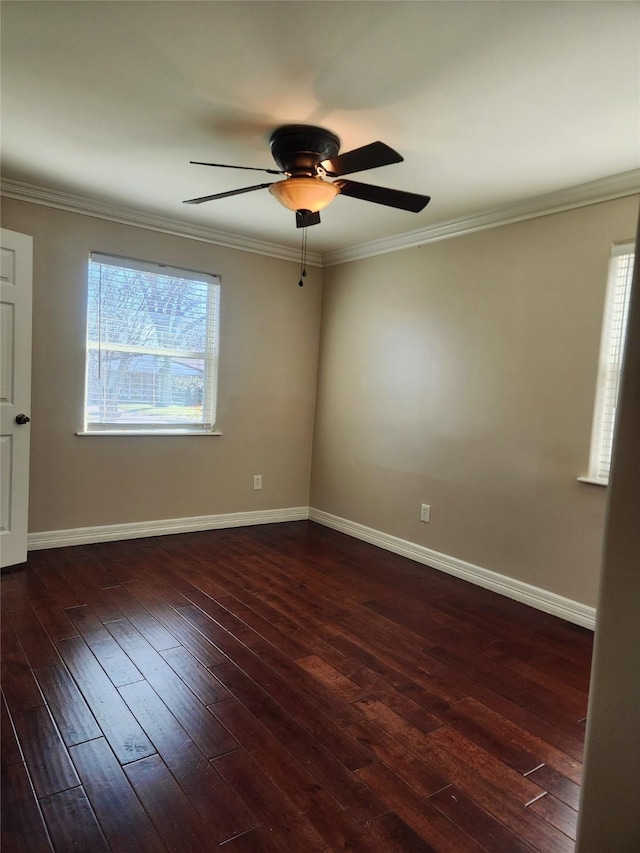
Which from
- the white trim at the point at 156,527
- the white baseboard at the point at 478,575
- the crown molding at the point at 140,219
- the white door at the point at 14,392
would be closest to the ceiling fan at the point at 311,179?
the white door at the point at 14,392

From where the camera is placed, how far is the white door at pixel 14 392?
324cm

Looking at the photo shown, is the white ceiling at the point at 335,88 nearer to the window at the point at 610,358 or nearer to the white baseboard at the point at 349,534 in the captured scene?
the window at the point at 610,358

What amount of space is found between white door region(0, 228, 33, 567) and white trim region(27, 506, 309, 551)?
0.34 metres

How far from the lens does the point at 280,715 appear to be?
2025 millimetres

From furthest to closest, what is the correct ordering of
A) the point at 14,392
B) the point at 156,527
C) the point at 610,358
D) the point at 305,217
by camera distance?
the point at 156,527 < the point at 14,392 < the point at 610,358 < the point at 305,217

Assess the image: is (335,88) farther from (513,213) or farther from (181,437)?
(181,437)

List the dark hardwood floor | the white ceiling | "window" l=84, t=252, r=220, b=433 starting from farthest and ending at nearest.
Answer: "window" l=84, t=252, r=220, b=433, the white ceiling, the dark hardwood floor

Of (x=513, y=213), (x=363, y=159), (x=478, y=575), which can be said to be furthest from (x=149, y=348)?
(x=478, y=575)

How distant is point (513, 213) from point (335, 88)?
1697 mm

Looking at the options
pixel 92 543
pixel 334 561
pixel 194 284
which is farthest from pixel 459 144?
pixel 92 543

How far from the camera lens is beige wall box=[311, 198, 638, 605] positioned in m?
3.05

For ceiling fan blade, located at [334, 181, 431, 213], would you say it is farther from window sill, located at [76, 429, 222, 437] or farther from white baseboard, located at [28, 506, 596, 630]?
window sill, located at [76, 429, 222, 437]

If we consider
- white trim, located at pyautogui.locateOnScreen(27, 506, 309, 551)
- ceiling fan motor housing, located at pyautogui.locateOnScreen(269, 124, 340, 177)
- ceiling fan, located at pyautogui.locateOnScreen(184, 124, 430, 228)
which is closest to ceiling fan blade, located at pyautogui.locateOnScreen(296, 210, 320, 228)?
ceiling fan, located at pyautogui.locateOnScreen(184, 124, 430, 228)

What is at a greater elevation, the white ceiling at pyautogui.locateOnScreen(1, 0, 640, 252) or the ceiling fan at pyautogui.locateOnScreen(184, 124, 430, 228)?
the white ceiling at pyautogui.locateOnScreen(1, 0, 640, 252)
